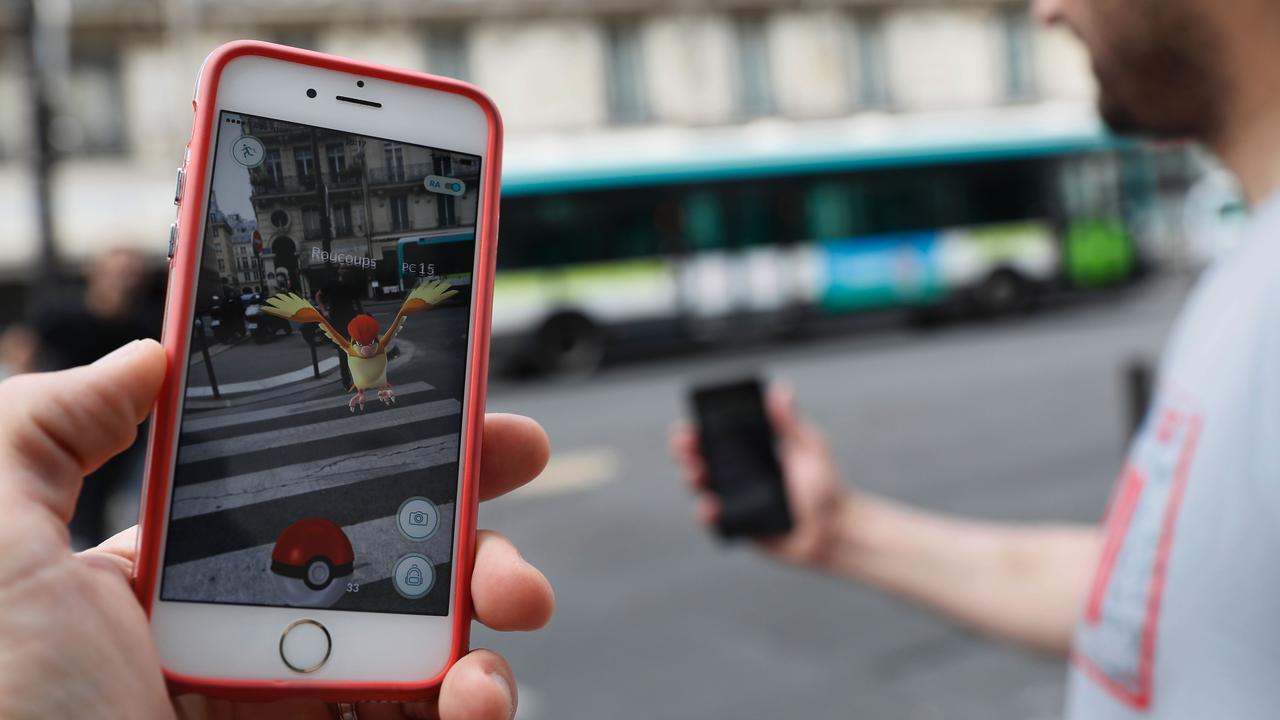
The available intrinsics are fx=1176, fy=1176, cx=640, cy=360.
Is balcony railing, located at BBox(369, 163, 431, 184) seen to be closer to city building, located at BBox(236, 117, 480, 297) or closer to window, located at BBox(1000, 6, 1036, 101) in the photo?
city building, located at BBox(236, 117, 480, 297)

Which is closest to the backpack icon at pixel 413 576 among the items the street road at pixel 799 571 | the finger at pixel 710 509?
the finger at pixel 710 509

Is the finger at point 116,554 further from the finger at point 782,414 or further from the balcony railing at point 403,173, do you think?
the finger at point 782,414

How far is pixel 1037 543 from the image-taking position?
86.7 inches

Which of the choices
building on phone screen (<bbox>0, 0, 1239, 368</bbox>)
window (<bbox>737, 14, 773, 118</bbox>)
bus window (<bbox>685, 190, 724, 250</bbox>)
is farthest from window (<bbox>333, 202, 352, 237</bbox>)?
window (<bbox>737, 14, 773, 118</bbox>)

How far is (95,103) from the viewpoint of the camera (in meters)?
20.1

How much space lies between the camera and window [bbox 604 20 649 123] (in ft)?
Answer: 71.1

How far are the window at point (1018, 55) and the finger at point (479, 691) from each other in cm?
2791

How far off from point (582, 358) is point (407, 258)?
14.0 meters

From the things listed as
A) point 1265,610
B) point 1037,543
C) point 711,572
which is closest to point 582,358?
point 711,572

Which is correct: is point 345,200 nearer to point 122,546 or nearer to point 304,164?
point 304,164

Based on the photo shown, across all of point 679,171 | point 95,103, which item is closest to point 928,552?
point 679,171

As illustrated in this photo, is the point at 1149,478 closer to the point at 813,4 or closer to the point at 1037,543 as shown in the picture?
the point at 1037,543

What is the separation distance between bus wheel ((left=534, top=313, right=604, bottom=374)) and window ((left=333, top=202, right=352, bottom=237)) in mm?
13836

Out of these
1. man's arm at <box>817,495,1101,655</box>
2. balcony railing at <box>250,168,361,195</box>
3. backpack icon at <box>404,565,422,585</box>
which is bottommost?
man's arm at <box>817,495,1101,655</box>
